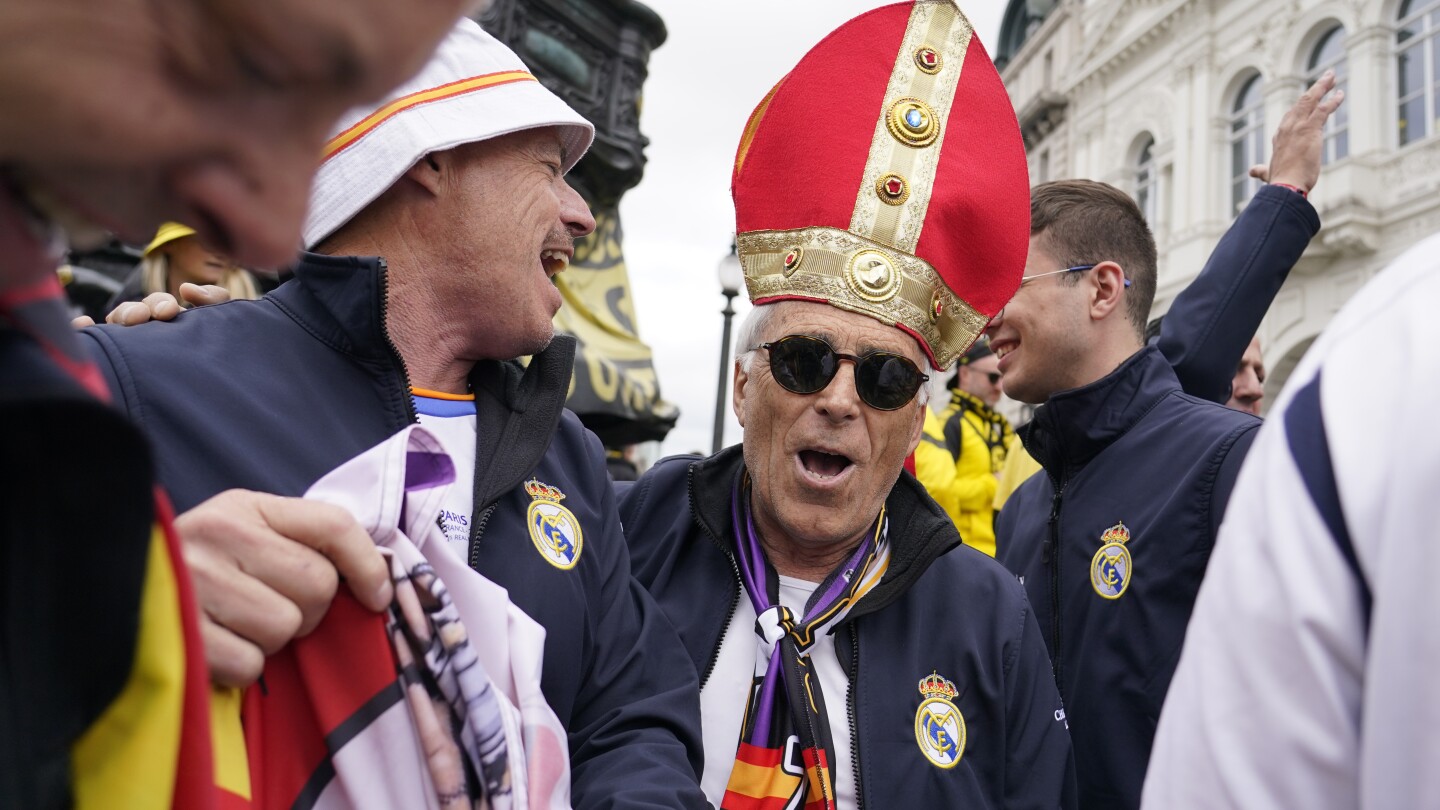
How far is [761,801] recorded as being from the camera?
2240mm

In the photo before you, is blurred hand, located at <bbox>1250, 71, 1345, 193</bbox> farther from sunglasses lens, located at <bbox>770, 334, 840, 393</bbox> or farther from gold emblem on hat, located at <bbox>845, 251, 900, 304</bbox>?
sunglasses lens, located at <bbox>770, 334, 840, 393</bbox>

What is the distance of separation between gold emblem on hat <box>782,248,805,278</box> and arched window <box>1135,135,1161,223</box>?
2449 centimetres

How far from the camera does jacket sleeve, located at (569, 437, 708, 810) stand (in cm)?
177

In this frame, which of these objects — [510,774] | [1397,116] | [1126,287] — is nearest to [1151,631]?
[1126,287]

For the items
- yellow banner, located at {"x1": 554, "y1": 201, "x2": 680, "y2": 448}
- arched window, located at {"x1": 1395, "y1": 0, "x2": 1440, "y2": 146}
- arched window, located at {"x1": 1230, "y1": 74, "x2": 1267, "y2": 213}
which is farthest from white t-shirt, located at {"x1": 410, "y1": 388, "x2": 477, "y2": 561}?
arched window, located at {"x1": 1230, "y1": 74, "x2": 1267, "y2": 213}

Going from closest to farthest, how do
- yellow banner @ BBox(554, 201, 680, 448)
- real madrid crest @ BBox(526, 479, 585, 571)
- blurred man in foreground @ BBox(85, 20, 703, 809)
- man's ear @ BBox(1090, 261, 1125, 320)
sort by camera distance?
blurred man in foreground @ BBox(85, 20, 703, 809), real madrid crest @ BBox(526, 479, 585, 571), man's ear @ BBox(1090, 261, 1125, 320), yellow banner @ BBox(554, 201, 680, 448)

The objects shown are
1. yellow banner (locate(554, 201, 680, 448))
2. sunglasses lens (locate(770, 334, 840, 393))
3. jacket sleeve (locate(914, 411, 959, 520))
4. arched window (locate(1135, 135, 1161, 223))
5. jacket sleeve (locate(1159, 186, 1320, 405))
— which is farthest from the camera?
arched window (locate(1135, 135, 1161, 223))

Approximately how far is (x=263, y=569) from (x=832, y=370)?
1.70 metres

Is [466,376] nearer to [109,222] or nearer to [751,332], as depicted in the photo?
[751,332]

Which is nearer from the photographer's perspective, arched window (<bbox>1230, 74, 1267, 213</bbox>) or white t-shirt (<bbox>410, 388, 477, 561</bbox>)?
white t-shirt (<bbox>410, 388, 477, 561</bbox>)

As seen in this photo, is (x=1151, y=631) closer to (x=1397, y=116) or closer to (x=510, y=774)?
(x=510, y=774)

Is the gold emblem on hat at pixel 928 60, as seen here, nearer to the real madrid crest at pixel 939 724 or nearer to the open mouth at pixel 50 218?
the real madrid crest at pixel 939 724

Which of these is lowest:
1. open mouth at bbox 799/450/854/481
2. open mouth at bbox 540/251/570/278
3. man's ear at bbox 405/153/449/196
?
open mouth at bbox 799/450/854/481

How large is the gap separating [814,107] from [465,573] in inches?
74.6
